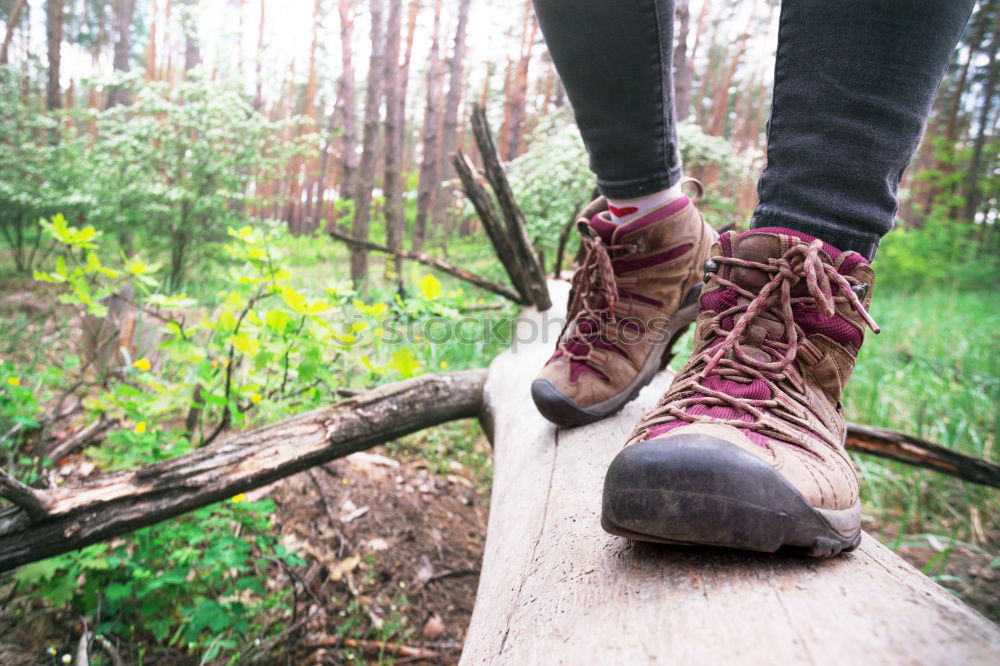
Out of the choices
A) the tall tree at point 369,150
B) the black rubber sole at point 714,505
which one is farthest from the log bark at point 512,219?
the tall tree at point 369,150

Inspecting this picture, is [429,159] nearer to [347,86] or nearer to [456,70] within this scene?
[347,86]

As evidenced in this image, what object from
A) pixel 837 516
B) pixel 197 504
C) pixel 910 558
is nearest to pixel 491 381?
pixel 197 504

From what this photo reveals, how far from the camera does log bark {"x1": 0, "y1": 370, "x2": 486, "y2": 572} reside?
3.62 feet

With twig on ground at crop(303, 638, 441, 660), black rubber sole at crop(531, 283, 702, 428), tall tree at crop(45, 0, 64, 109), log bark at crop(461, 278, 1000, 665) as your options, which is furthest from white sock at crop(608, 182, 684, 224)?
tall tree at crop(45, 0, 64, 109)

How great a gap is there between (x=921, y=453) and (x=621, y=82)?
5.41 ft

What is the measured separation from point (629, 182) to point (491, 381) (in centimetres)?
90

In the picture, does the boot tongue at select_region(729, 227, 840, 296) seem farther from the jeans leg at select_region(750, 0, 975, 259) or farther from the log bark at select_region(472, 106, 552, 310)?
the log bark at select_region(472, 106, 552, 310)

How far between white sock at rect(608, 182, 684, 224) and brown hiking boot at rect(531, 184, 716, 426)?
2 centimetres

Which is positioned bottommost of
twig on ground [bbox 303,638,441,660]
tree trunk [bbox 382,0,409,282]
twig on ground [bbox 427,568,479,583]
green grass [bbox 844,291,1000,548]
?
twig on ground [bbox 303,638,441,660]

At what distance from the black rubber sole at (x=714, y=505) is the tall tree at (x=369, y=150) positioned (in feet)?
18.7

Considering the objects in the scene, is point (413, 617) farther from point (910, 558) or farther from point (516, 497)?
point (910, 558)

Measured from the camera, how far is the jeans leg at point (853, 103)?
2.42 ft

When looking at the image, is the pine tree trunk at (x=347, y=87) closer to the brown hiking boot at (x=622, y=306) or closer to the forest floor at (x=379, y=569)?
the forest floor at (x=379, y=569)

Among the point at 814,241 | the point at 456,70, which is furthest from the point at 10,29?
the point at 814,241
